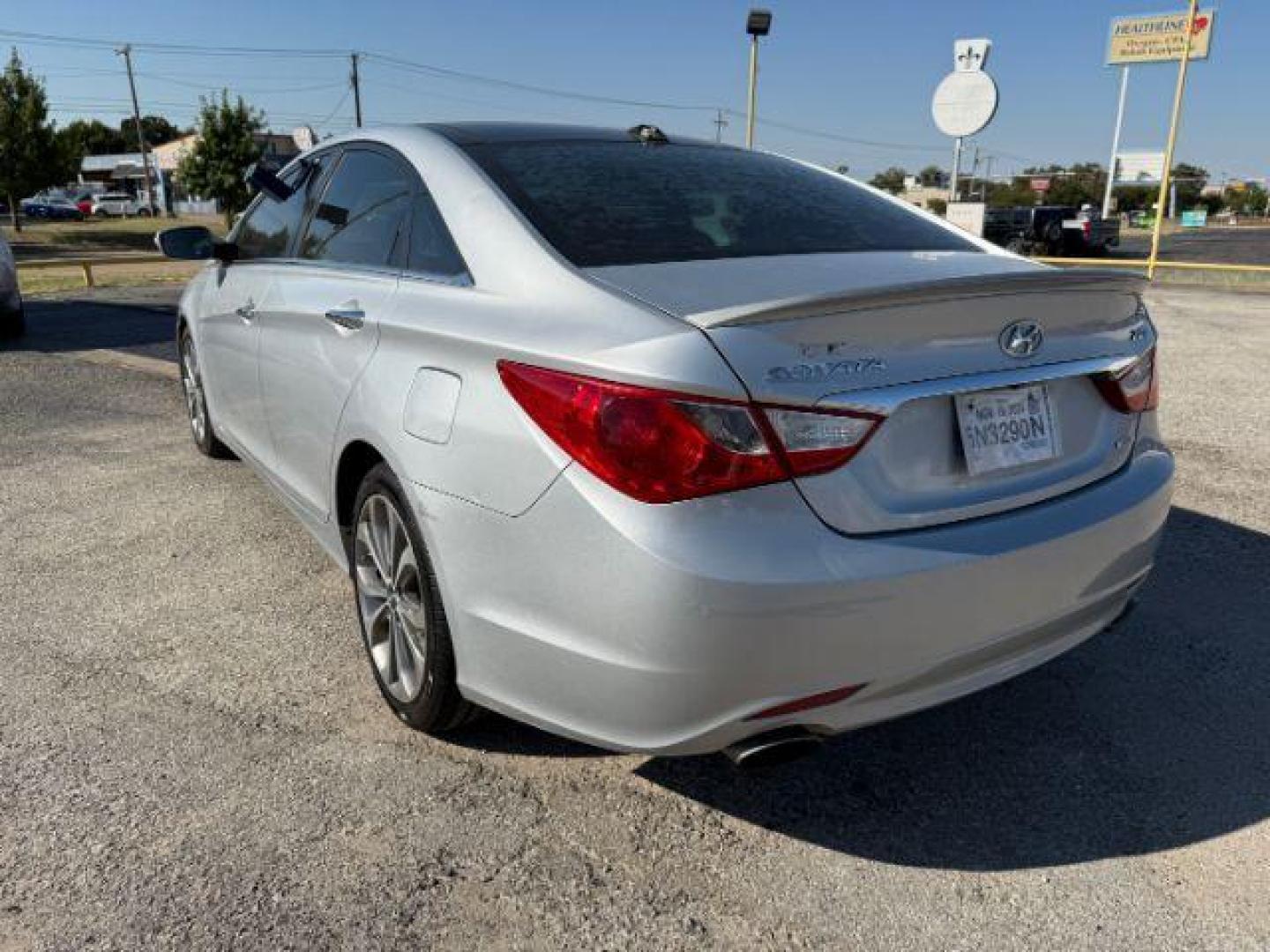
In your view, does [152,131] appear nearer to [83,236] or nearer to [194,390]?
[83,236]

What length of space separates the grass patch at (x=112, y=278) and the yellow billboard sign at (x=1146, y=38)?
3811 cm

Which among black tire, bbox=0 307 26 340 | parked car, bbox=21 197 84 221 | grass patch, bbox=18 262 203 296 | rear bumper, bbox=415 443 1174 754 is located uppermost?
rear bumper, bbox=415 443 1174 754

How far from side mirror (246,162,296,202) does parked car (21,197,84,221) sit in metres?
70.4

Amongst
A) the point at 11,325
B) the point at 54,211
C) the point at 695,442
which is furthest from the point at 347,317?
the point at 54,211

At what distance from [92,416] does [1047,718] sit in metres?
6.09

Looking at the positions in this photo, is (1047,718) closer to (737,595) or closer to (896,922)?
(896,922)

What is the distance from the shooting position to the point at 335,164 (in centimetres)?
353

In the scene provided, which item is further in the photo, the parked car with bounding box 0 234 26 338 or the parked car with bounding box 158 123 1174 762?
the parked car with bounding box 0 234 26 338

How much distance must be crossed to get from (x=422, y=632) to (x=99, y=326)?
398 inches

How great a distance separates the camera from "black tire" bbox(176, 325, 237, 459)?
203 inches

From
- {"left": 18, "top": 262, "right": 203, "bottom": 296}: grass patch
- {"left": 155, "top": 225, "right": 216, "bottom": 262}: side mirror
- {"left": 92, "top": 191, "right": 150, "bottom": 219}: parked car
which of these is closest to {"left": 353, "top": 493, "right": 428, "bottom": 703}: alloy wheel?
{"left": 155, "top": 225, "right": 216, "bottom": 262}: side mirror

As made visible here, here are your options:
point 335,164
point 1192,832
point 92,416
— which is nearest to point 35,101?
point 92,416

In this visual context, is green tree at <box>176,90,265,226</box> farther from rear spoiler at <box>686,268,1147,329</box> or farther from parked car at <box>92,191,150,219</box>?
rear spoiler at <box>686,268,1147,329</box>

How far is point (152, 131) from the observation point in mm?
132875
